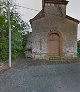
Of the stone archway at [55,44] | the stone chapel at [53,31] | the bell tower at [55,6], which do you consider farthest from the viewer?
the stone archway at [55,44]

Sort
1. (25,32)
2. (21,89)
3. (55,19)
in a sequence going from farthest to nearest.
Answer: (25,32)
(55,19)
(21,89)

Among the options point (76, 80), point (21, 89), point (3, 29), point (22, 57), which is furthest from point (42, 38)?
point (21, 89)

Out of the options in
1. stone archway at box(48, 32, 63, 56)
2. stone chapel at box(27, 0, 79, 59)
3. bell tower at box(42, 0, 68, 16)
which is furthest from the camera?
stone archway at box(48, 32, 63, 56)

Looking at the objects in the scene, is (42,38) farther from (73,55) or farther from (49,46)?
(73,55)

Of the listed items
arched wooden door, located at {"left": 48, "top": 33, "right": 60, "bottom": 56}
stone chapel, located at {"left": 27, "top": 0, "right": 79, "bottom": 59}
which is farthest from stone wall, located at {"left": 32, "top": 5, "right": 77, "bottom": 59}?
arched wooden door, located at {"left": 48, "top": 33, "right": 60, "bottom": 56}

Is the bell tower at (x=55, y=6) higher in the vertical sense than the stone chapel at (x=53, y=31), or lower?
higher

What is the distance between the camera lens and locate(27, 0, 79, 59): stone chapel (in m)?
25.7

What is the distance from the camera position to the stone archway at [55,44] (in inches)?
1032

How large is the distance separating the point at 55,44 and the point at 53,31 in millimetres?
1540

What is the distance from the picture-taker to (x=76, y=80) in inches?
462

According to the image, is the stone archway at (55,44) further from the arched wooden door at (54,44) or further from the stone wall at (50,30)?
the stone wall at (50,30)

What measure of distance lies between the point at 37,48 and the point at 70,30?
415cm

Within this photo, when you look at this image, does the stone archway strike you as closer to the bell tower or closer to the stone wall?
the stone wall

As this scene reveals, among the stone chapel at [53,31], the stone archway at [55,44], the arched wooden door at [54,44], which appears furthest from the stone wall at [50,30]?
the arched wooden door at [54,44]
